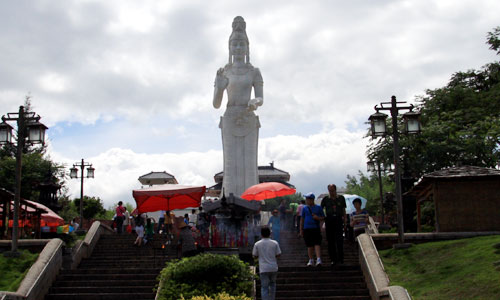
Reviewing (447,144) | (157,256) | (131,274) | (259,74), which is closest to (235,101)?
(259,74)

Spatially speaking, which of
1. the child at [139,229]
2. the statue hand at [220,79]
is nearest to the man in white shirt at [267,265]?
the child at [139,229]

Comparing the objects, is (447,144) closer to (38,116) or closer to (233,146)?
(233,146)

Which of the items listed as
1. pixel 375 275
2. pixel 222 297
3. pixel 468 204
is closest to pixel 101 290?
pixel 222 297

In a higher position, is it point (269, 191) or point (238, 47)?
point (238, 47)

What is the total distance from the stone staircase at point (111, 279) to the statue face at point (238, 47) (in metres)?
12.1

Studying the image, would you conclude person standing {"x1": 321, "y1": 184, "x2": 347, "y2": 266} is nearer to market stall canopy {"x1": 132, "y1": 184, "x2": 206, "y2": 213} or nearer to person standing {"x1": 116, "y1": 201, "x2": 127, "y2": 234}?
market stall canopy {"x1": 132, "y1": 184, "x2": 206, "y2": 213}

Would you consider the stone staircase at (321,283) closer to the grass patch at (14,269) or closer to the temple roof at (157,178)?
the grass patch at (14,269)

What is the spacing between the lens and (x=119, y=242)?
59.2 feet

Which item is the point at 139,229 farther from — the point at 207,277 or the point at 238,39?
the point at 238,39

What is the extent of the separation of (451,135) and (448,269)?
1362 cm

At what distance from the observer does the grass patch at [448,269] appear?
9.10m

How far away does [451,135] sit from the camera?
23094 millimetres

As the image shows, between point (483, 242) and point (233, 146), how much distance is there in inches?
588

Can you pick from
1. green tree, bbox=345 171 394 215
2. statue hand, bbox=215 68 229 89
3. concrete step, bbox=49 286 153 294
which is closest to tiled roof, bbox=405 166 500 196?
concrete step, bbox=49 286 153 294
